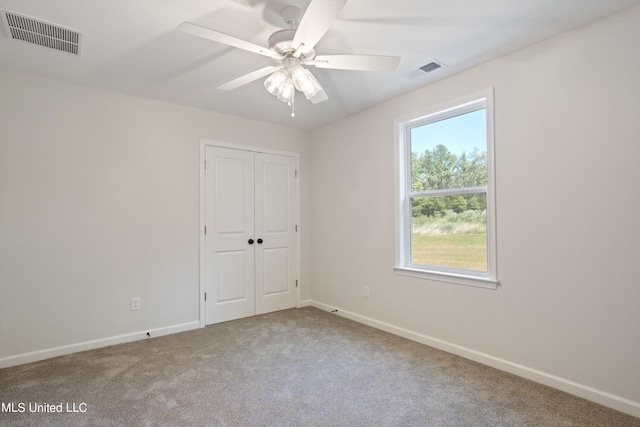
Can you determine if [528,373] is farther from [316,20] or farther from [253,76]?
[253,76]

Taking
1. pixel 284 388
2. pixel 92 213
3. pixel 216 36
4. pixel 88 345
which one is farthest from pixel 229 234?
pixel 216 36

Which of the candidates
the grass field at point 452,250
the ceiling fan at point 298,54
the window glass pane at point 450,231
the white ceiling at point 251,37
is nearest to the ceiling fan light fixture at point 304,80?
the ceiling fan at point 298,54

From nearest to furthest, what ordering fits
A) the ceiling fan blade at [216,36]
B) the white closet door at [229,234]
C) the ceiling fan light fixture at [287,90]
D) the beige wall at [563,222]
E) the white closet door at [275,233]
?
the ceiling fan blade at [216,36]
the beige wall at [563,222]
the ceiling fan light fixture at [287,90]
the white closet door at [229,234]
the white closet door at [275,233]

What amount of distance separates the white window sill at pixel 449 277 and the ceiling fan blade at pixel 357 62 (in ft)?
5.98

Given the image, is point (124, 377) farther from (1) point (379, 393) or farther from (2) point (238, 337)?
(1) point (379, 393)

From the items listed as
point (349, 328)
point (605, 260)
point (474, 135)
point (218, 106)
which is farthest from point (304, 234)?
point (605, 260)

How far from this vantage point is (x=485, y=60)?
8.56 feet

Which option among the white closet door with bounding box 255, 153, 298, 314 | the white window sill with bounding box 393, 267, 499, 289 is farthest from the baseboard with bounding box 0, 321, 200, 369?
the white window sill with bounding box 393, 267, 499, 289

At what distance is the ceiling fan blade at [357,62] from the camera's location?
6.19 feet

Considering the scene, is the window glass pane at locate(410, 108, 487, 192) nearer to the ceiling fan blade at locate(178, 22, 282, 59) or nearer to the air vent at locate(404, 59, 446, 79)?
the air vent at locate(404, 59, 446, 79)

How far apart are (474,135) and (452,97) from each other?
Result: 396 mm

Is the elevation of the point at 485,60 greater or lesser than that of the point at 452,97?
greater

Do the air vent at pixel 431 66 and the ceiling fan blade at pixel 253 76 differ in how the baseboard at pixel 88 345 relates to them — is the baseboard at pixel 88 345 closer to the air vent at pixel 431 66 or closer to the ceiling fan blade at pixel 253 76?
Result: the ceiling fan blade at pixel 253 76

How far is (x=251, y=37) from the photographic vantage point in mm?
2225
